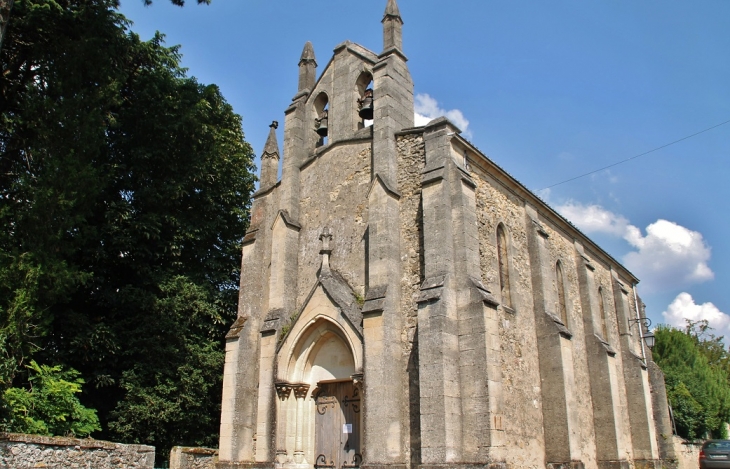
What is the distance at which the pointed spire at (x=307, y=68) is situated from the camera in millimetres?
18359

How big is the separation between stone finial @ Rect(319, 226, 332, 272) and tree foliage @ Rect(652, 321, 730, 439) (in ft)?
78.4

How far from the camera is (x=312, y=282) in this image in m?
15.7

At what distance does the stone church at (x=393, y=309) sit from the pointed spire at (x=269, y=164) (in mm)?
50

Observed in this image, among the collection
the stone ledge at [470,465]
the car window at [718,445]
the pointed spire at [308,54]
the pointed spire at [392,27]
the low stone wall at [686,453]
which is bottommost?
the low stone wall at [686,453]

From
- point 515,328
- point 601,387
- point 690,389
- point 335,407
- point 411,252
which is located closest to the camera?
point 411,252

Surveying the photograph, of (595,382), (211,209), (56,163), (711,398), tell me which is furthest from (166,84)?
(711,398)

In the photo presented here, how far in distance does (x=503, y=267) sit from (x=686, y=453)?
16164 millimetres

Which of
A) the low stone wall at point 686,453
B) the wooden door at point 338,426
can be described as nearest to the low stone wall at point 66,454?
the wooden door at point 338,426

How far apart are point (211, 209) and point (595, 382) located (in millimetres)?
14913

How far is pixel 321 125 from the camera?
17578 mm

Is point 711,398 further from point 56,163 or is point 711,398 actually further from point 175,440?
point 56,163

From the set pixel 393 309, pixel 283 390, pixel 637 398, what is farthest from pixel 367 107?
pixel 637 398

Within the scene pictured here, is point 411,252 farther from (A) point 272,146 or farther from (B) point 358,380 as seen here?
(A) point 272,146

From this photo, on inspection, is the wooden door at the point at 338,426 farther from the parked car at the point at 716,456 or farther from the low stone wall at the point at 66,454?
the parked car at the point at 716,456
